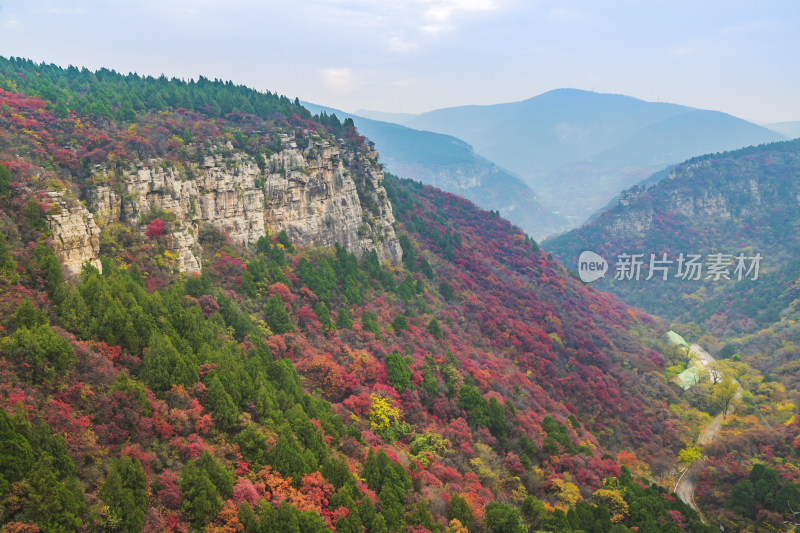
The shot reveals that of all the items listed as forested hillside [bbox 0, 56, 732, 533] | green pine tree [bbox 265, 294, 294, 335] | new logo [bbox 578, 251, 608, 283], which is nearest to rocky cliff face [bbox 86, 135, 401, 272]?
forested hillside [bbox 0, 56, 732, 533]

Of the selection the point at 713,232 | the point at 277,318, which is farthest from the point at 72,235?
the point at 713,232

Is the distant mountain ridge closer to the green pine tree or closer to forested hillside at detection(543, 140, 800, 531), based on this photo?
forested hillside at detection(543, 140, 800, 531)

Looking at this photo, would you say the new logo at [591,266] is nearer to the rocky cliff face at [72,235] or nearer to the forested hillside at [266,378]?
the forested hillside at [266,378]

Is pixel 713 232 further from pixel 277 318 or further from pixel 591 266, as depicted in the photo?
A: pixel 277 318

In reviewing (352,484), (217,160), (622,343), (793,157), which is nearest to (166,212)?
(217,160)

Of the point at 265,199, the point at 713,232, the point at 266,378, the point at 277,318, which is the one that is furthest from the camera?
the point at 713,232

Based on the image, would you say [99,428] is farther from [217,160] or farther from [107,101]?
[107,101]
